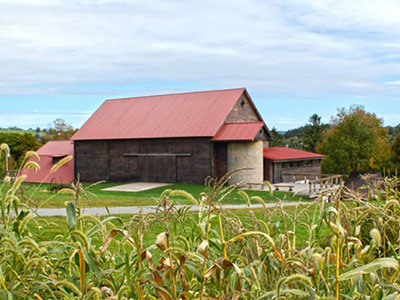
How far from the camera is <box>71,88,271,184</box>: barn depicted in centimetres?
3106

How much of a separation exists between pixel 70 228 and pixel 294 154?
35.2 metres

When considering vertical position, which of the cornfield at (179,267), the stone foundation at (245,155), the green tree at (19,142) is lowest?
the cornfield at (179,267)

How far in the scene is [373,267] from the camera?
157 cm

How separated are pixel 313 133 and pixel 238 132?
41372 mm

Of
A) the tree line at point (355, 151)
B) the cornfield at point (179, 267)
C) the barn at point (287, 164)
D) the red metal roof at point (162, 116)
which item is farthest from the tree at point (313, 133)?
the cornfield at point (179, 267)

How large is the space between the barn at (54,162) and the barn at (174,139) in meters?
1.64

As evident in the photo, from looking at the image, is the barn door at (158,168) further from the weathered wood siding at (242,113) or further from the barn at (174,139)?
the weathered wood siding at (242,113)

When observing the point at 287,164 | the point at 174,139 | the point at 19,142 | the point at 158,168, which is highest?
the point at 19,142

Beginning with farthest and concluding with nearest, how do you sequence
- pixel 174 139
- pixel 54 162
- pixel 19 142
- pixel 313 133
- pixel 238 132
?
1. pixel 313 133
2. pixel 19 142
3. pixel 54 162
4. pixel 174 139
5. pixel 238 132

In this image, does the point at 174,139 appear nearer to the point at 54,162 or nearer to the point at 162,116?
the point at 162,116

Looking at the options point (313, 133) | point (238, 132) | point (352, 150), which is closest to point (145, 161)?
point (238, 132)

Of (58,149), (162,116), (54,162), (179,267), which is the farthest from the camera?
(58,149)

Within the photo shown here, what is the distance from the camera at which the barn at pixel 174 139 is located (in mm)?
31062

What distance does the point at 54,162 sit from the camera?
40.2 m
